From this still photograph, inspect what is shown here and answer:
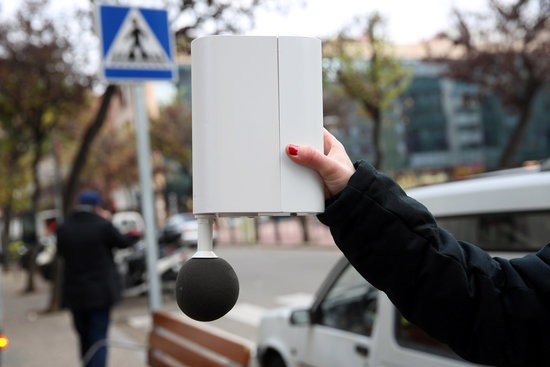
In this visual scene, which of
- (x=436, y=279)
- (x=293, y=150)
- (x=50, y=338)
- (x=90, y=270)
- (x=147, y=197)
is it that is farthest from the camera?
(x=50, y=338)

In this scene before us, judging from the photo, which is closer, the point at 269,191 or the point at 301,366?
the point at 269,191

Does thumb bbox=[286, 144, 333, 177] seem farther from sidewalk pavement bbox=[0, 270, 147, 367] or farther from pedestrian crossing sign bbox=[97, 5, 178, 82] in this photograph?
sidewalk pavement bbox=[0, 270, 147, 367]

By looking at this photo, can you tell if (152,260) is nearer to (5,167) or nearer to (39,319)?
(39,319)

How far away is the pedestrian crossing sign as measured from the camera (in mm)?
5000

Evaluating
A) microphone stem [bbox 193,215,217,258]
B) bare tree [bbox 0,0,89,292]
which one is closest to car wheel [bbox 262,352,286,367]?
microphone stem [bbox 193,215,217,258]

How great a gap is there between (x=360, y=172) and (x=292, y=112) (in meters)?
0.25

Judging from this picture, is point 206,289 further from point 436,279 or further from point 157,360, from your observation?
point 157,360

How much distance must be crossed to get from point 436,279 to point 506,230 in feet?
5.46

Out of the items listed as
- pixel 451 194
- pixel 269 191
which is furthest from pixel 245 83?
pixel 451 194

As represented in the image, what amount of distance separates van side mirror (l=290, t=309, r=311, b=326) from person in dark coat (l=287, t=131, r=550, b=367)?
2676 mm

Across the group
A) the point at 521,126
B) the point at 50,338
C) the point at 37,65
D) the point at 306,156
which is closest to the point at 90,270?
the point at 50,338

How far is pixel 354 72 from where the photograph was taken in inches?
778

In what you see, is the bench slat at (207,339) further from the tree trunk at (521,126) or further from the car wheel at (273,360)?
the tree trunk at (521,126)

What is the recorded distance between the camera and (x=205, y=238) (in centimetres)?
120
